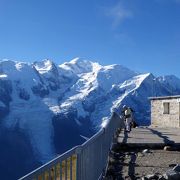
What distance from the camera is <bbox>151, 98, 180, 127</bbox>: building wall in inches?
1688

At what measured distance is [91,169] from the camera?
Answer: 9.90 m

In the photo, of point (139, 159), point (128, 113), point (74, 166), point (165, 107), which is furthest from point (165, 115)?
point (74, 166)

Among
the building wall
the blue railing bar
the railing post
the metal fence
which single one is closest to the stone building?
the building wall

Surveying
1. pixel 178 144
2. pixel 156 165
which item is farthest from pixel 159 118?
pixel 156 165

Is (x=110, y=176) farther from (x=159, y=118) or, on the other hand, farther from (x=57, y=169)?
(x=159, y=118)

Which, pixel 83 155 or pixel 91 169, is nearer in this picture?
pixel 83 155

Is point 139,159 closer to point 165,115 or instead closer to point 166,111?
point 165,115

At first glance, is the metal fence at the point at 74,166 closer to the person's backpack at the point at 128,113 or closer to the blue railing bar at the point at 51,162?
the blue railing bar at the point at 51,162

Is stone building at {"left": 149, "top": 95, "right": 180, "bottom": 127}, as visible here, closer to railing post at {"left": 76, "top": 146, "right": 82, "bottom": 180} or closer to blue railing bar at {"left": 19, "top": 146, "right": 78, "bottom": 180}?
railing post at {"left": 76, "top": 146, "right": 82, "bottom": 180}

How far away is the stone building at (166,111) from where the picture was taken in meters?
42.9

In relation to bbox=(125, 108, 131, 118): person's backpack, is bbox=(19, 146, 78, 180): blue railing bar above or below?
below

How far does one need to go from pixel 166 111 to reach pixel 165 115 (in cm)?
58

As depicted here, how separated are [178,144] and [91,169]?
9.48 metres

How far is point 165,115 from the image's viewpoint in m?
45.3
